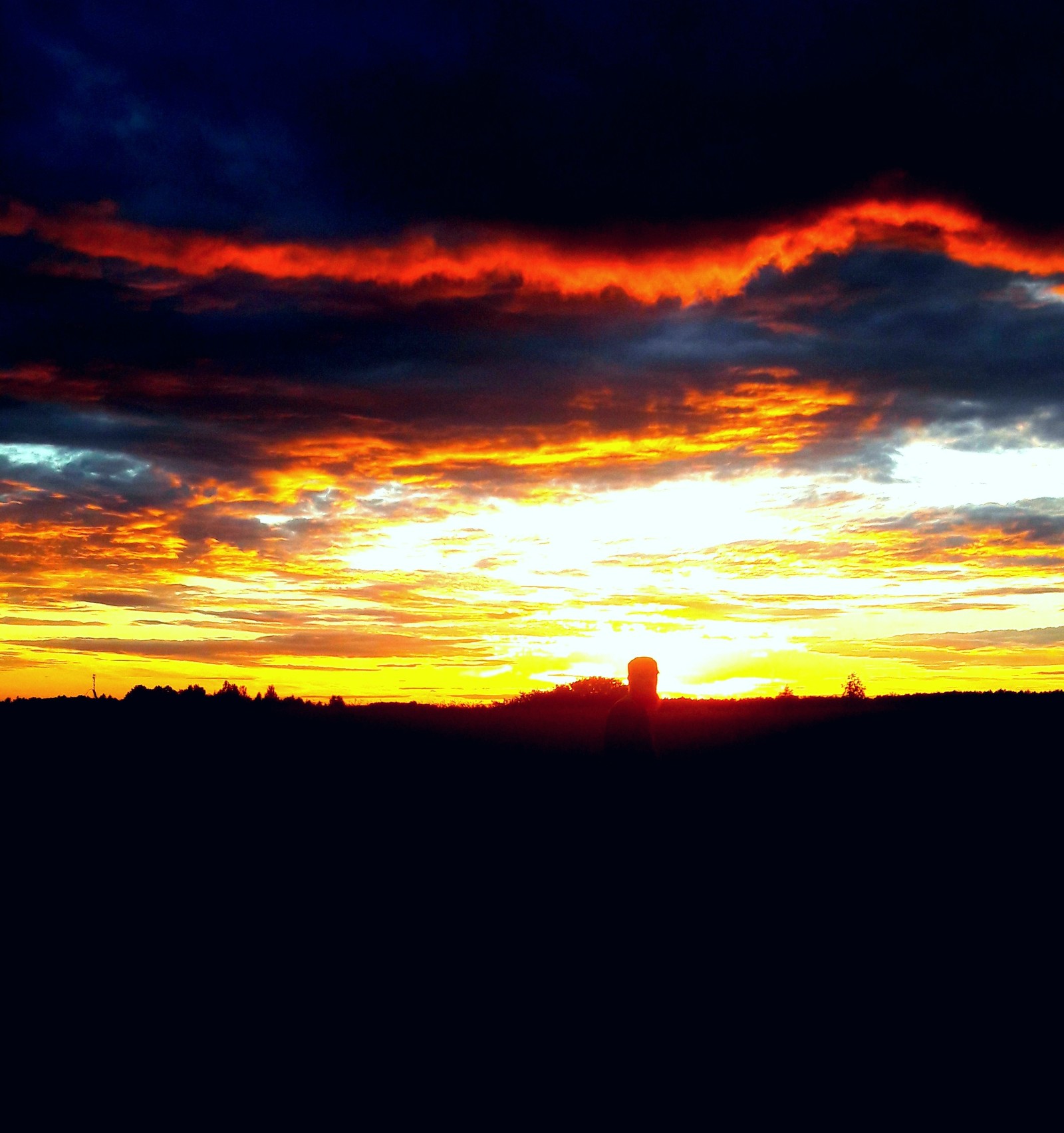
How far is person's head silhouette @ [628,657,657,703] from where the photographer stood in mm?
10906

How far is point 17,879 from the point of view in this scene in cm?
1371

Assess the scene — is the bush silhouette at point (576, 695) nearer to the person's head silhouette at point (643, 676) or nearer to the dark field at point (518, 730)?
the dark field at point (518, 730)

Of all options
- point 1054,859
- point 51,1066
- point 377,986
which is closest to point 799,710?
point 1054,859

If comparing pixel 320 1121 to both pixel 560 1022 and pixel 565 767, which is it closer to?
pixel 560 1022

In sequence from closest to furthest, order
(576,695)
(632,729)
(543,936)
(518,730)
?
(632,729)
(543,936)
(518,730)
(576,695)

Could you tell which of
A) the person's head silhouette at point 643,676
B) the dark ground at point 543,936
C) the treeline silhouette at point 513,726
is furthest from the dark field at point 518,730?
the person's head silhouette at point 643,676

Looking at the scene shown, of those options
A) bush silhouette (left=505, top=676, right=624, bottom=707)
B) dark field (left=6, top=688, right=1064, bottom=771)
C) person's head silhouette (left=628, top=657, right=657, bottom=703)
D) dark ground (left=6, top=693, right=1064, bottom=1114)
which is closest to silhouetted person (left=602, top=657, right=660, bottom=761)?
person's head silhouette (left=628, top=657, right=657, bottom=703)

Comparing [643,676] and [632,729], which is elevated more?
[643,676]

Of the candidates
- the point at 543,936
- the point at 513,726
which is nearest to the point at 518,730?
the point at 513,726

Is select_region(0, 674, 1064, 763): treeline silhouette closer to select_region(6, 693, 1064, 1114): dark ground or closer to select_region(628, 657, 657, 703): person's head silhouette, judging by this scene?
select_region(6, 693, 1064, 1114): dark ground

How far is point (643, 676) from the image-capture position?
10953 millimetres

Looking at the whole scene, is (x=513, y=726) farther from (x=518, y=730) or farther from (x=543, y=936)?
(x=543, y=936)

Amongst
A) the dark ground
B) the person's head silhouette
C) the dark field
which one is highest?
the person's head silhouette

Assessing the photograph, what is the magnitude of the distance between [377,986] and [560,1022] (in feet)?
6.11
